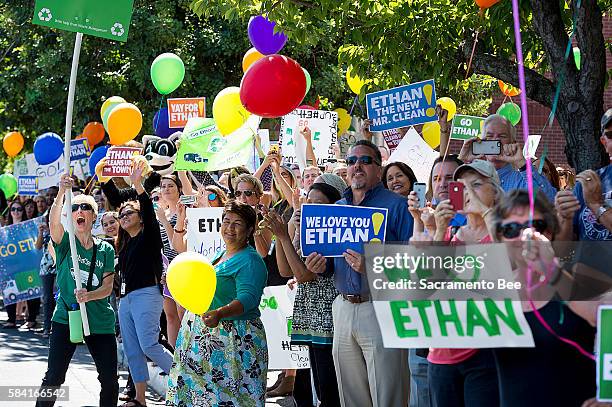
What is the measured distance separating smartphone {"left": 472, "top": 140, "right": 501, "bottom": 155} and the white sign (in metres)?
3.11

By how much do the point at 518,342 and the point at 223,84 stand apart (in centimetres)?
1637

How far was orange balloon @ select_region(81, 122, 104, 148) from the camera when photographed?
19109 millimetres

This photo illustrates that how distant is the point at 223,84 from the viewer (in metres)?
20.6

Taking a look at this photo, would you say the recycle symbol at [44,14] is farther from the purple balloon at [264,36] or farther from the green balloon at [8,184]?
the green balloon at [8,184]

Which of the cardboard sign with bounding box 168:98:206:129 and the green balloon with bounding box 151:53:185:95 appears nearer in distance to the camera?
the cardboard sign with bounding box 168:98:206:129

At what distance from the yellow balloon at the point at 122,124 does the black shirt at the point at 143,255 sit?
374 cm

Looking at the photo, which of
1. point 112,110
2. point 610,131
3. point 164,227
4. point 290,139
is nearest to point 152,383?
point 164,227

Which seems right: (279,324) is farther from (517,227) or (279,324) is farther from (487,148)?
(517,227)

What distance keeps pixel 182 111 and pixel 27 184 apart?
5972mm

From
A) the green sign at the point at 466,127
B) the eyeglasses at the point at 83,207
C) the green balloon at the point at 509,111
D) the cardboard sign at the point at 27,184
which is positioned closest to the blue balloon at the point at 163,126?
the cardboard sign at the point at 27,184

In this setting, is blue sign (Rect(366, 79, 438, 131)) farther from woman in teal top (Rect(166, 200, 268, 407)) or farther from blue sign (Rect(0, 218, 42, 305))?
blue sign (Rect(0, 218, 42, 305))

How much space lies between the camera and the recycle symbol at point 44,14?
29.6ft

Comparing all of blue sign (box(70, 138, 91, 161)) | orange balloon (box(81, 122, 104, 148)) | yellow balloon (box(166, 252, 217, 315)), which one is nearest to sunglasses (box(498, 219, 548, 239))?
yellow balloon (box(166, 252, 217, 315))

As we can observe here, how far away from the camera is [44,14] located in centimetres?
905
